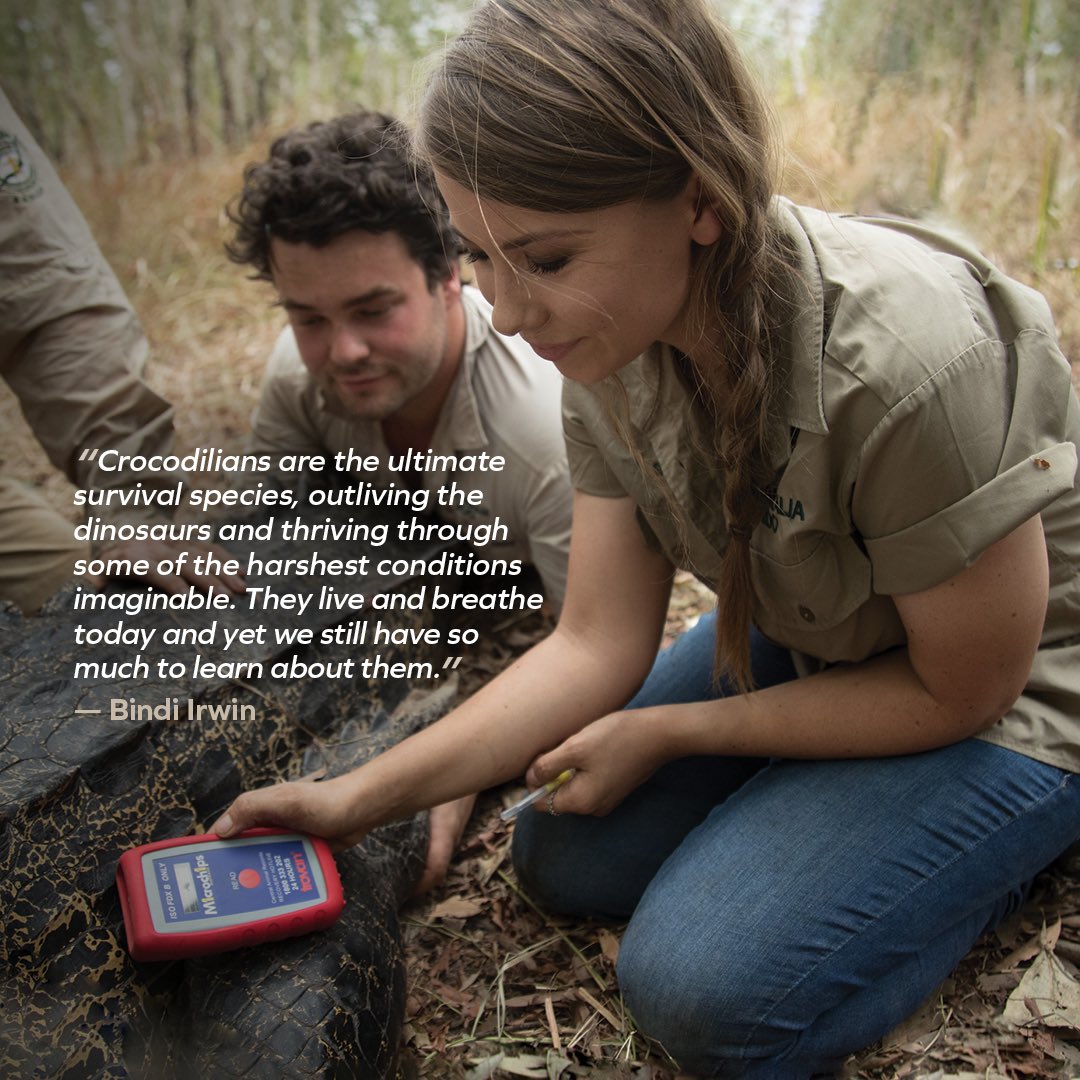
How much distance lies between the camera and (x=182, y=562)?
2.23m

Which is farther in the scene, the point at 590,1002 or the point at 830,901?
the point at 590,1002

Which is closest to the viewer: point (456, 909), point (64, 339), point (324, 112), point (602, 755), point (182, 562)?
point (602, 755)

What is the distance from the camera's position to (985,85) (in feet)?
13.5

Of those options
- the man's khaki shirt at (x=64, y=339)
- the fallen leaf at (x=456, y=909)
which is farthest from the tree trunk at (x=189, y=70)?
the fallen leaf at (x=456, y=909)

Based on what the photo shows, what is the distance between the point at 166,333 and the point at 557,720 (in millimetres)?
3240

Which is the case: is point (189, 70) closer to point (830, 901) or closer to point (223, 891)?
point (223, 891)

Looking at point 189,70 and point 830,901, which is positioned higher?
point 189,70

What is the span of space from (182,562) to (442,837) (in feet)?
2.52

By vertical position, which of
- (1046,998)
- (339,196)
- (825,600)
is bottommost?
(1046,998)

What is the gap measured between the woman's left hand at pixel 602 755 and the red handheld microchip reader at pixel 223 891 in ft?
1.18

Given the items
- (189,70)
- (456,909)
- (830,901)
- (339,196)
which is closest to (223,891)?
(456,909)

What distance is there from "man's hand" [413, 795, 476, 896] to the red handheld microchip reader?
40 centimetres

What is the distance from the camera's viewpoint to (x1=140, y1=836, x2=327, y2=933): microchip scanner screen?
1.50 meters

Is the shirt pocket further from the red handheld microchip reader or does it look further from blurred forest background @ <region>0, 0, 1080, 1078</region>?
the red handheld microchip reader
